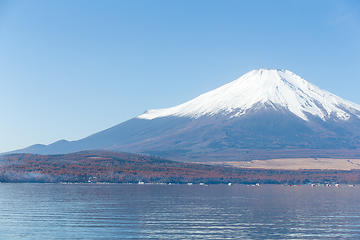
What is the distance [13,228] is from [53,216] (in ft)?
36.7

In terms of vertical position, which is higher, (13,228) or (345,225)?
(13,228)

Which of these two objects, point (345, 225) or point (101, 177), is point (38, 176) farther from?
point (345, 225)

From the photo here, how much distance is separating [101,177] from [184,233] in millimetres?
151102

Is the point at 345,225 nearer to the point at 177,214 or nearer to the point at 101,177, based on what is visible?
the point at 177,214

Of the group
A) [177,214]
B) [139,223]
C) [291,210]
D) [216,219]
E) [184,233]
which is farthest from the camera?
[291,210]

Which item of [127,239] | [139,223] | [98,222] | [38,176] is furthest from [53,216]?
[38,176]

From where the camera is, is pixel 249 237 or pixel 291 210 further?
pixel 291 210

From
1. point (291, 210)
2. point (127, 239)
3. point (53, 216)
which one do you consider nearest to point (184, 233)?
point (127, 239)

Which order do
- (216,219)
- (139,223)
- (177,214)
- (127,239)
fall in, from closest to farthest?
(127,239)
(139,223)
(216,219)
(177,214)

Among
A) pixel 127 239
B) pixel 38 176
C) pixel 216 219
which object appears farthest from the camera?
pixel 38 176

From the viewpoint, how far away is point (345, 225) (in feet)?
188

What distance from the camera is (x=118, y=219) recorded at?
6053 centimetres

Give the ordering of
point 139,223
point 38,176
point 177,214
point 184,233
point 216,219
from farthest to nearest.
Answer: point 38,176, point 177,214, point 216,219, point 139,223, point 184,233

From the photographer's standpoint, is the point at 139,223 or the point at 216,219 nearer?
the point at 139,223
